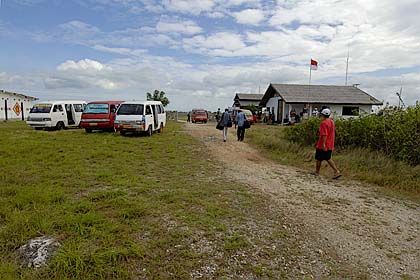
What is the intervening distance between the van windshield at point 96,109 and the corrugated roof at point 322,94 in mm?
16723

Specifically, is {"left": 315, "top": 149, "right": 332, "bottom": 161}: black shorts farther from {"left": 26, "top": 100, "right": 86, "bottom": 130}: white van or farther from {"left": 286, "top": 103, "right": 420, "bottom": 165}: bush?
{"left": 26, "top": 100, "right": 86, "bottom": 130}: white van

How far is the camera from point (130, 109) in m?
15.1

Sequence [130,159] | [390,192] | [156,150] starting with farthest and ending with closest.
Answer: [156,150]
[130,159]
[390,192]

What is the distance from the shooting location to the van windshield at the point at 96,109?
16469 millimetres

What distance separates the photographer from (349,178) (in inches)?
302

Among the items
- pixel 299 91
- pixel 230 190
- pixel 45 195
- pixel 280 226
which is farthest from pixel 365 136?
pixel 299 91

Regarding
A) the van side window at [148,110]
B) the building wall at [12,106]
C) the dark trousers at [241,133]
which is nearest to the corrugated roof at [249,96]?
the building wall at [12,106]

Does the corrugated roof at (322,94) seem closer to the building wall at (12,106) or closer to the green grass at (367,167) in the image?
the green grass at (367,167)

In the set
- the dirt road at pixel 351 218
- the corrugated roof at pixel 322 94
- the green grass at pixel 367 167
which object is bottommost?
the dirt road at pixel 351 218

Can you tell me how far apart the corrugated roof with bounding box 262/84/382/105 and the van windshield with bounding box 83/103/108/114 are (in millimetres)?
16723

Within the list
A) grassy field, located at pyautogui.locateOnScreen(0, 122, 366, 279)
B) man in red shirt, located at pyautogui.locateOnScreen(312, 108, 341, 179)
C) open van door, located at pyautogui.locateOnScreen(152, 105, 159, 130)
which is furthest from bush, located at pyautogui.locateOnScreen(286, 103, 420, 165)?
open van door, located at pyautogui.locateOnScreen(152, 105, 159, 130)

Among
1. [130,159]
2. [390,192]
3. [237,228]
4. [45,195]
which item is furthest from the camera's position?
[130,159]

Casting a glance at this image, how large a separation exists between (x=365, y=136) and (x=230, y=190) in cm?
558

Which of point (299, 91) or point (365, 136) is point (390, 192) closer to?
point (365, 136)
